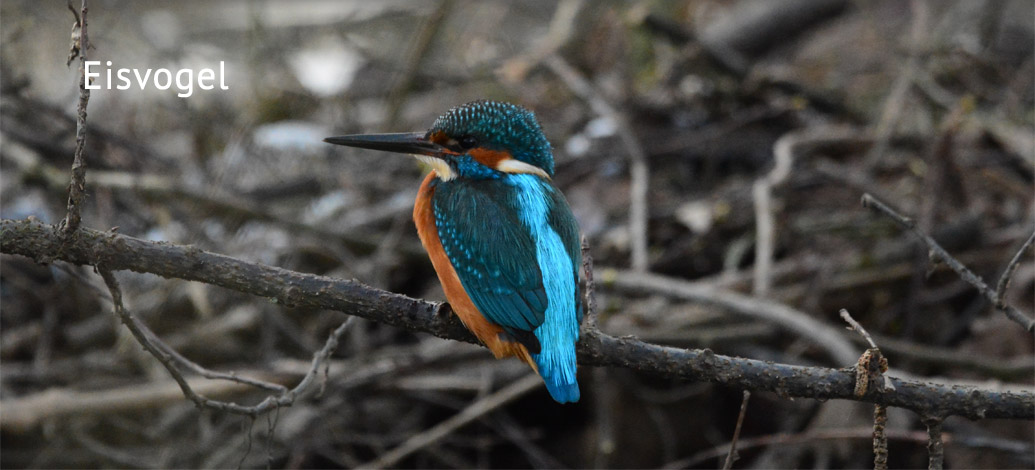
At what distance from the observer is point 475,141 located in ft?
7.22

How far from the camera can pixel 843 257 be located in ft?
10.9

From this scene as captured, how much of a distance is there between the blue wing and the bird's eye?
127mm

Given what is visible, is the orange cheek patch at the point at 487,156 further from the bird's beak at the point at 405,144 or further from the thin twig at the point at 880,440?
the thin twig at the point at 880,440

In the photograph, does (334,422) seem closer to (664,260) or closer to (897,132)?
(664,260)

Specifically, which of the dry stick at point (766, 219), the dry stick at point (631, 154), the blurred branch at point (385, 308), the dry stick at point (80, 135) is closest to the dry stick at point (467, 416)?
the dry stick at point (631, 154)

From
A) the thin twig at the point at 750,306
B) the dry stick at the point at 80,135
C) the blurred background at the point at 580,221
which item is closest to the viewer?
the dry stick at the point at 80,135

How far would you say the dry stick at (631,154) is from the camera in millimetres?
Answer: 3232

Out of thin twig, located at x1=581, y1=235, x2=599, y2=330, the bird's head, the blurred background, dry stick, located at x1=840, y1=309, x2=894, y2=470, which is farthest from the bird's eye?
dry stick, located at x1=840, y1=309, x2=894, y2=470

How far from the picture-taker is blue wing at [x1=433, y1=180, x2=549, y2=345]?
6.04ft

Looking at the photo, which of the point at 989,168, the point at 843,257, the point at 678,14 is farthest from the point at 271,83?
the point at 989,168

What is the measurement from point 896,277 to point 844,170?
661 mm

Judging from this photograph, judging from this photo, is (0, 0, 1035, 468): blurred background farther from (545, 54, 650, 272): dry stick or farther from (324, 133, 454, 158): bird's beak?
(324, 133, 454, 158): bird's beak

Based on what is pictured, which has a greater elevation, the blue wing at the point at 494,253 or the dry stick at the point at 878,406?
the blue wing at the point at 494,253

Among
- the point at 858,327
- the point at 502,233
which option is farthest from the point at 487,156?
the point at 858,327
